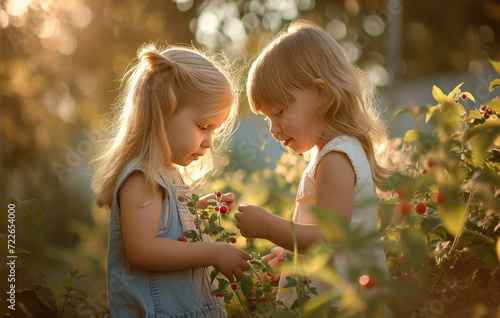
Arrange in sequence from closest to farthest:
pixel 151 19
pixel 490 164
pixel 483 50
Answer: pixel 490 164 → pixel 151 19 → pixel 483 50

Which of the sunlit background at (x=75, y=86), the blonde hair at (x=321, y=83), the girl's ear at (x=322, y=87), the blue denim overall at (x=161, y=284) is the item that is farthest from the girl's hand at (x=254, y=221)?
the sunlit background at (x=75, y=86)

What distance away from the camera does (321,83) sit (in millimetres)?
2070

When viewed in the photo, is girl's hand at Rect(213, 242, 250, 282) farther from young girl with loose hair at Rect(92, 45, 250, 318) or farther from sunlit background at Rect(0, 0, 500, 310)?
sunlit background at Rect(0, 0, 500, 310)

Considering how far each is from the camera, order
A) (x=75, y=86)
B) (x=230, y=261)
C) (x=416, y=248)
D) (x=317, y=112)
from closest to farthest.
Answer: (x=416, y=248)
(x=230, y=261)
(x=317, y=112)
(x=75, y=86)

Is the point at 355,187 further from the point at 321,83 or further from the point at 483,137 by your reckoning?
the point at 483,137

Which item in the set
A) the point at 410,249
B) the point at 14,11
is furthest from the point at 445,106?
the point at 14,11

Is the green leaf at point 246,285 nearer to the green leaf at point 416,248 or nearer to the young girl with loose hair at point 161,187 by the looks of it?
the young girl with loose hair at point 161,187

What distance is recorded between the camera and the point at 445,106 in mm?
1372

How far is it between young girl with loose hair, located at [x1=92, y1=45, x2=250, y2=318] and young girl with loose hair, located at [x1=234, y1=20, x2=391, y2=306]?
0.20 metres

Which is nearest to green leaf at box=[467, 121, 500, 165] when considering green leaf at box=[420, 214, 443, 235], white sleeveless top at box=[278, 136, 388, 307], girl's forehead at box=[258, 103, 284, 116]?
green leaf at box=[420, 214, 443, 235]

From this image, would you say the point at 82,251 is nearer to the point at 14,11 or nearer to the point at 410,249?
the point at 14,11

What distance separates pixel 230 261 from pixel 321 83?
0.78 meters

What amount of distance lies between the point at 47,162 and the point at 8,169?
1.56 feet

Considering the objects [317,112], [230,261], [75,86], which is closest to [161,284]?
[230,261]
